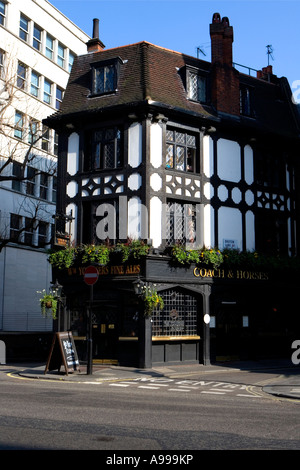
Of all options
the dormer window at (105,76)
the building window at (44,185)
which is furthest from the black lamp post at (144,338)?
the building window at (44,185)

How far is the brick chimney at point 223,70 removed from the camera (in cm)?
2375

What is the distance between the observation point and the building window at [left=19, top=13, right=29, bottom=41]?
113 feet

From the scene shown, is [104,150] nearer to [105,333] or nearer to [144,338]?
[105,333]

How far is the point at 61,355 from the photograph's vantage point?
16984 mm

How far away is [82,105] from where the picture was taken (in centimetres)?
2306

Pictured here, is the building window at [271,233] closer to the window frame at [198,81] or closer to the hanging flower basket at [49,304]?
the window frame at [198,81]

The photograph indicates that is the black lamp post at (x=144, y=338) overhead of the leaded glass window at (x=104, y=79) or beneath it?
beneath

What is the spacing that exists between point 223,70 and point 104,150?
6.85 metres

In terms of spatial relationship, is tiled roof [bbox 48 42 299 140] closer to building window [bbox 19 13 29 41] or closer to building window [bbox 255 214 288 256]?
building window [bbox 255 214 288 256]

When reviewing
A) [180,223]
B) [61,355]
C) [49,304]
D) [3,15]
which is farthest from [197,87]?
[3,15]

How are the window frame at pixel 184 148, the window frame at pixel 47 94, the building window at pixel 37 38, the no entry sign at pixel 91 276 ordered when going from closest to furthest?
the no entry sign at pixel 91 276, the window frame at pixel 184 148, the building window at pixel 37 38, the window frame at pixel 47 94
